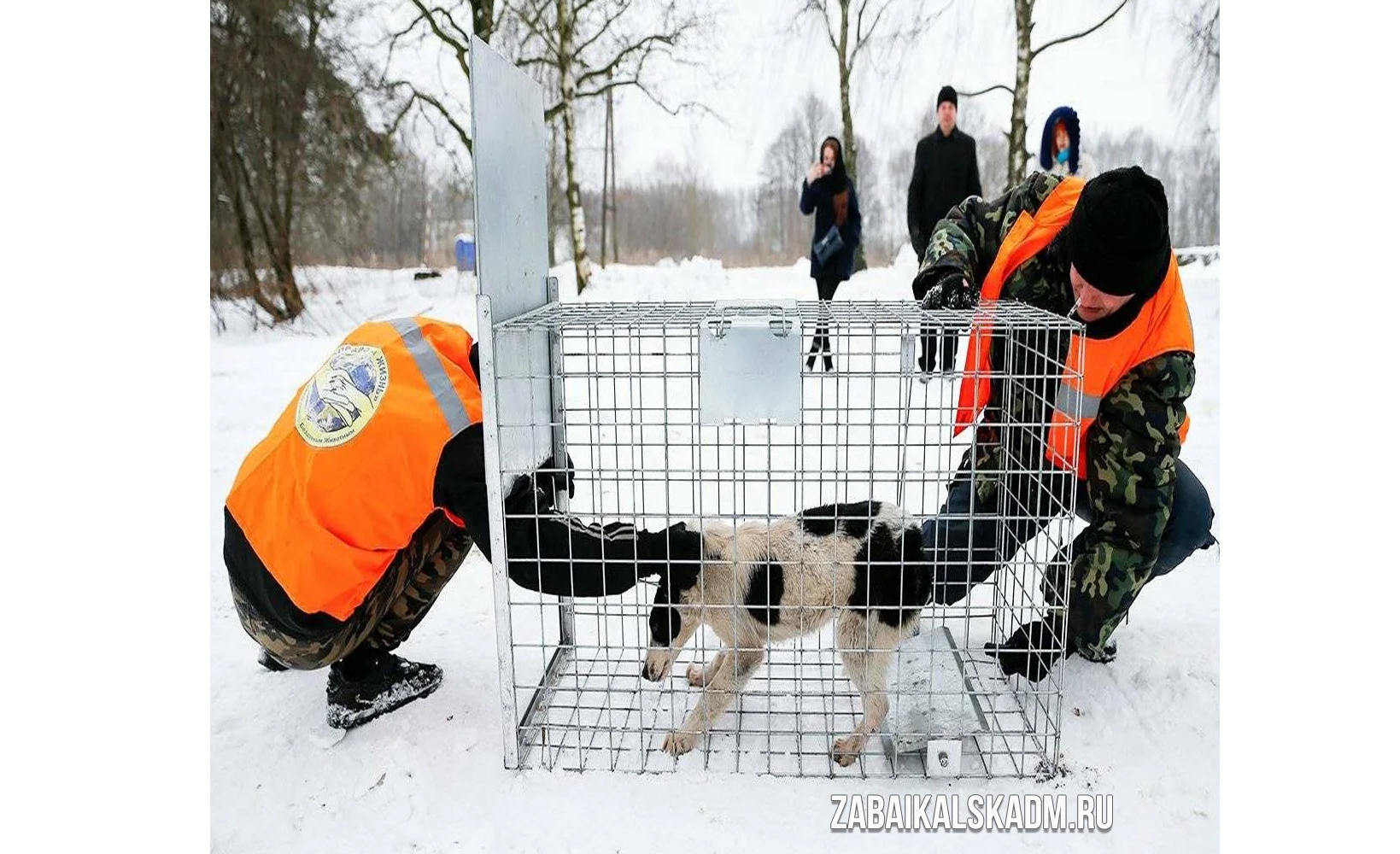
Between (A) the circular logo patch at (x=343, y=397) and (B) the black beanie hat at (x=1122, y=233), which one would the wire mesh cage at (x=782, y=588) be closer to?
(B) the black beanie hat at (x=1122, y=233)

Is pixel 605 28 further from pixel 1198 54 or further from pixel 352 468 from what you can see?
pixel 352 468

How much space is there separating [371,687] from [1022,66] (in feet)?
33.9

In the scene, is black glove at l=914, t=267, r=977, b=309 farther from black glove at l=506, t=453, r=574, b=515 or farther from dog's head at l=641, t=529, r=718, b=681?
black glove at l=506, t=453, r=574, b=515

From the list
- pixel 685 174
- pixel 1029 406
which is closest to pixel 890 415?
pixel 1029 406

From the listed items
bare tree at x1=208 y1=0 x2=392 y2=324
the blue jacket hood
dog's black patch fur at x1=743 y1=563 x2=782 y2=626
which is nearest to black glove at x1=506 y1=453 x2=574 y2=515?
dog's black patch fur at x1=743 y1=563 x2=782 y2=626

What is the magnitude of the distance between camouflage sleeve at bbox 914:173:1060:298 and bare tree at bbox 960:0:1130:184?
819cm

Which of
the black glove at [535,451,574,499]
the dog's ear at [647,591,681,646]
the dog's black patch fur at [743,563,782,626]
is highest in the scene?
the black glove at [535,451,574,499]

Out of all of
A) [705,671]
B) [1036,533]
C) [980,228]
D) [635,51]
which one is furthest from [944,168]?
[635,51]

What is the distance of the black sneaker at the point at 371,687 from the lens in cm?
300

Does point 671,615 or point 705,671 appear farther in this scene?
point 705,671

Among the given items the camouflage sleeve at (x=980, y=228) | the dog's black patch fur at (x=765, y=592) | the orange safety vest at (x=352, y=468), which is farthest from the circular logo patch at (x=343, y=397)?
the camouflage sleeve at (x=980, y=228)

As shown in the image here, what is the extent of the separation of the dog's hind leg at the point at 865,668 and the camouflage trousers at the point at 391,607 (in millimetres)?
1309

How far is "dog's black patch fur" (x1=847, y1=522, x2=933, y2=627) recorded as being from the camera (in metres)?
2.78

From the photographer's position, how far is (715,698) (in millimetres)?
2906
